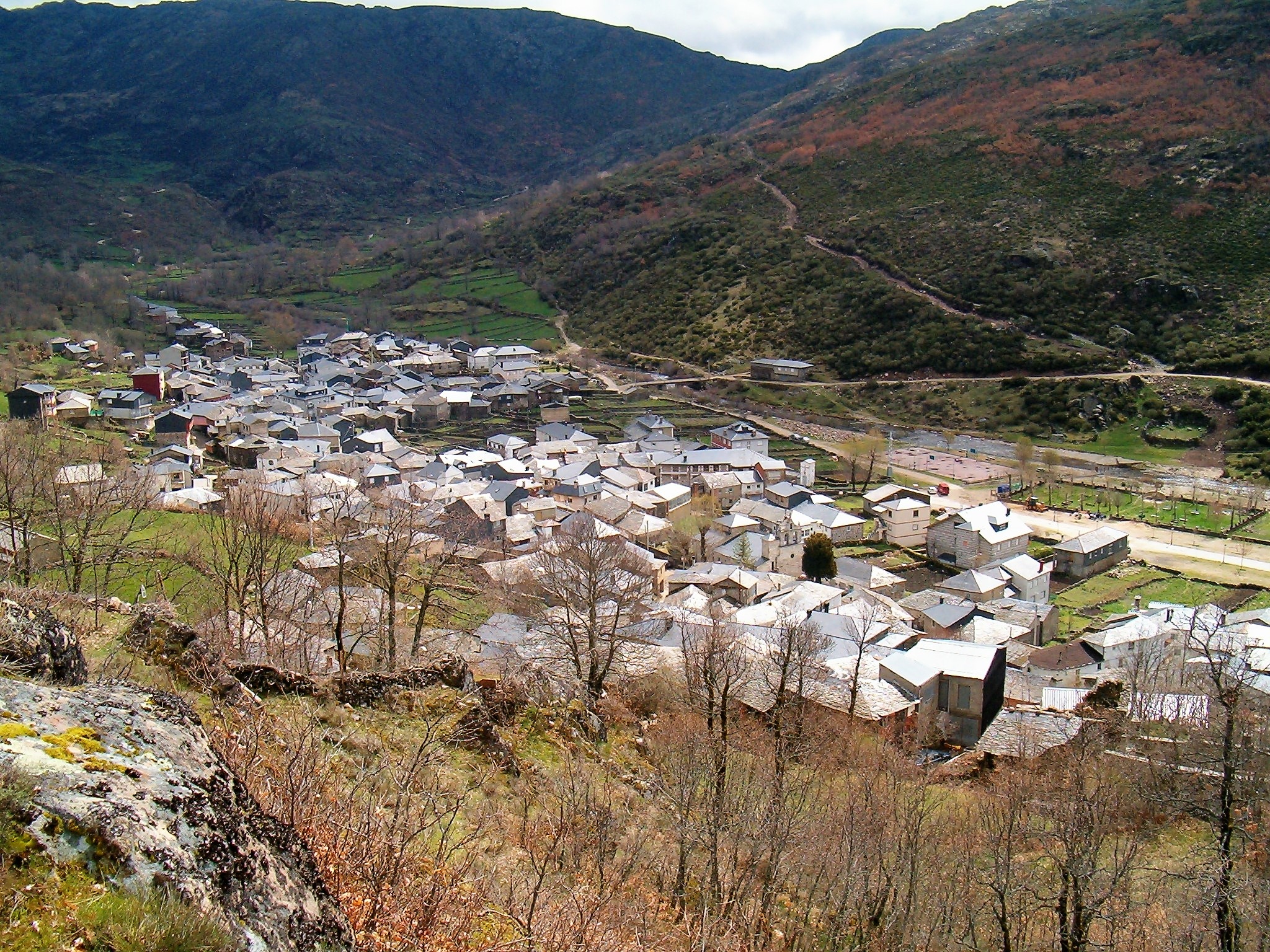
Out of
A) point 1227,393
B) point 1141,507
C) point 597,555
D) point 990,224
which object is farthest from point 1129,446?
point 597,555

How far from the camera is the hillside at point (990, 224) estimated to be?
57.1m

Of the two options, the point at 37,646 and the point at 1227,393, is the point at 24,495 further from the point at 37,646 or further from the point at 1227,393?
the point at 1227,393

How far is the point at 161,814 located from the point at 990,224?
71605 mm

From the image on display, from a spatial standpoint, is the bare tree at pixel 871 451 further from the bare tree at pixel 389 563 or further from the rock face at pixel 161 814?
the rock face at pixel 161 814

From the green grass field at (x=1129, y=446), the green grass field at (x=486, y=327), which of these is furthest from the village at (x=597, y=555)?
the green grass field at (x=486, y=327)

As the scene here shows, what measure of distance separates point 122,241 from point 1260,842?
134114mm

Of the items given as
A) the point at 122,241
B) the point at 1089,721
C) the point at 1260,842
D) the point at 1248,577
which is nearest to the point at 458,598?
the point at 1089,721

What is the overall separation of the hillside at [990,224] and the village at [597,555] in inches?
427

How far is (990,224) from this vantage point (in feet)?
218

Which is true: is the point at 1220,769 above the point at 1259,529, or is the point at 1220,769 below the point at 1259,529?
above

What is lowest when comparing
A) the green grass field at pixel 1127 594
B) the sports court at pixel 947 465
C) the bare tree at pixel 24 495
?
the green grass field at pixel 1127 594

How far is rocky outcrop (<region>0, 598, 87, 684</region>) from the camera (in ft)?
14.0

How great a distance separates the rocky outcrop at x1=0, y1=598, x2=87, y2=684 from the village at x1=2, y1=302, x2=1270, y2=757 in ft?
25.0

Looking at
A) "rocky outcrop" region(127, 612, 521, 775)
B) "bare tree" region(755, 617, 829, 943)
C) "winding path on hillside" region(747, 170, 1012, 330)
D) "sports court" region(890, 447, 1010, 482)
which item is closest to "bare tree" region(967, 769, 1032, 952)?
"bare tree" region(755, 617, 829, 943)
